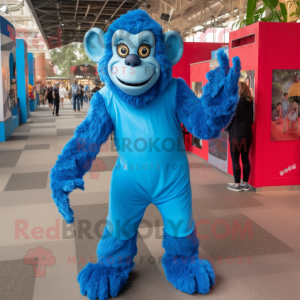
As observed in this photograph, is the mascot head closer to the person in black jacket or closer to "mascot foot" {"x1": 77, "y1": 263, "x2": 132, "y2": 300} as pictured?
"mascot foot" {"x1": 77, "y1": 263, "x2": 132, "y2": 300}

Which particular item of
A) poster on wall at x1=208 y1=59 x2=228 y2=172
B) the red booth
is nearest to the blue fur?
the red booth

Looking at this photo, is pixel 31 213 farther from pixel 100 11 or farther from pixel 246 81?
pixel 100 11

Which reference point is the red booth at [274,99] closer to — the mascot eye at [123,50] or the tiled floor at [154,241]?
the tiled floor at [154,241]

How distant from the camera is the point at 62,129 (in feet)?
34.8

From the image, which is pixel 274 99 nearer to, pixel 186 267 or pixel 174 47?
pixel 174 47

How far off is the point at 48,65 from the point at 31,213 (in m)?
38.8

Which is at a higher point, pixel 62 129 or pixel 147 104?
pixel 147 104

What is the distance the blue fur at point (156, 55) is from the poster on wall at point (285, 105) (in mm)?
2653

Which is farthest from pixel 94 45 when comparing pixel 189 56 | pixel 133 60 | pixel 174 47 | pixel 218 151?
pixel 189 56

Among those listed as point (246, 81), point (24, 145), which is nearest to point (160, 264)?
point (246, 81)

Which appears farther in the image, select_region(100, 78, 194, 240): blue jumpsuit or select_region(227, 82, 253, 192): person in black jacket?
select_region(227, 82, 253, 192): person in black jacket

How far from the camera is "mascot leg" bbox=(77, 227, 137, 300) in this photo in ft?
7.14

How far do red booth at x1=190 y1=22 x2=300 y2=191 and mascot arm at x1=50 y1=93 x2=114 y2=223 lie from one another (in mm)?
2709

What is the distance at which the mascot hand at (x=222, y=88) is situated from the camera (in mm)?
1813
